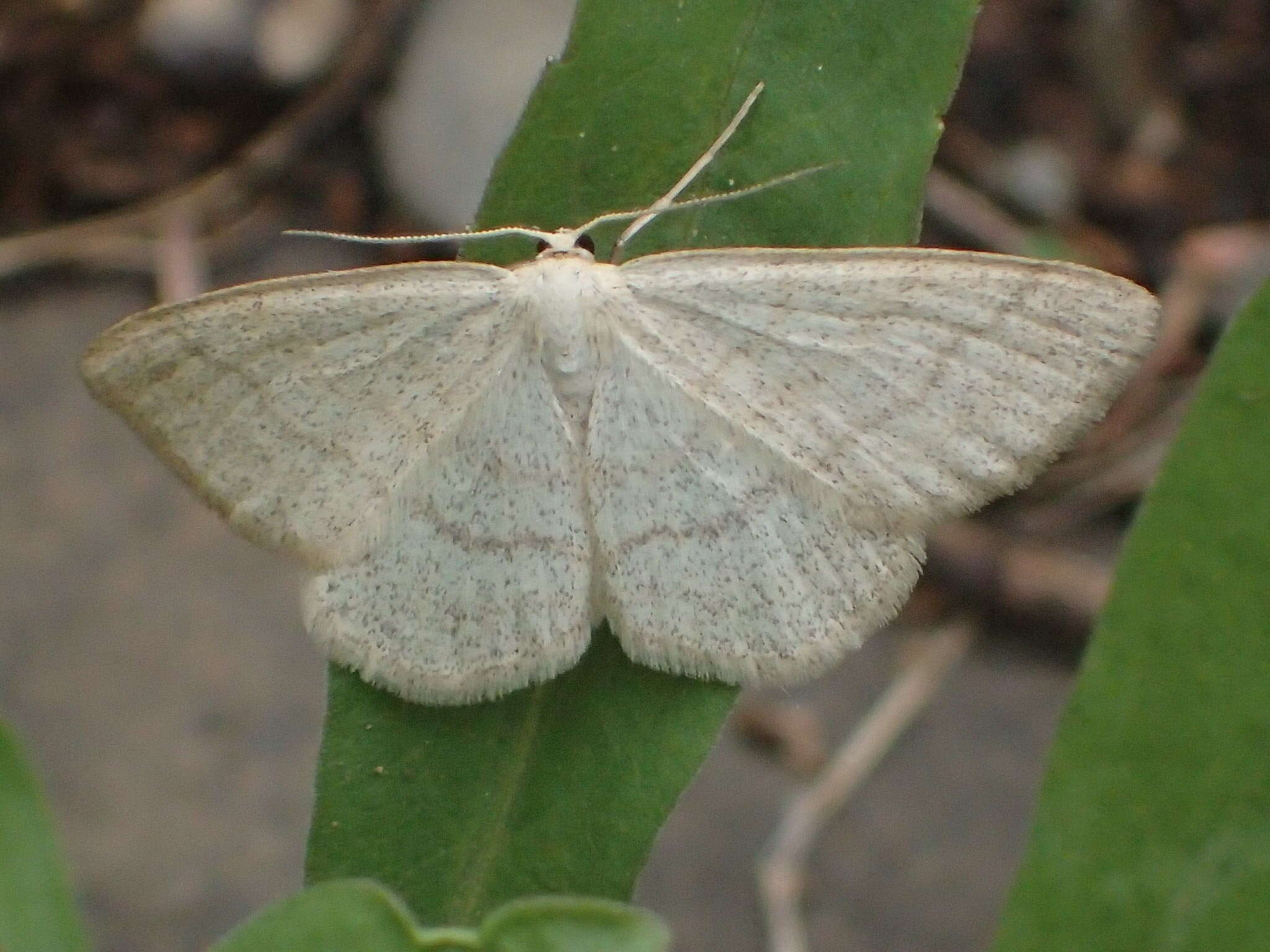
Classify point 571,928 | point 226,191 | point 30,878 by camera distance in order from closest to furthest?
point 571,928
point 30,878
point 226,191

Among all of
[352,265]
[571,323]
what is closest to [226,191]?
[352,265]

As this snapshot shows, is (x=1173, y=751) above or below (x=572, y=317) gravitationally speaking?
below

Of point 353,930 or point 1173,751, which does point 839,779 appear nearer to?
point 1173,751

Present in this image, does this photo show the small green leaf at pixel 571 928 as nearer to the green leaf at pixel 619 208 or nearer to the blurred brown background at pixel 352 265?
the green leaf at pixel 619 208

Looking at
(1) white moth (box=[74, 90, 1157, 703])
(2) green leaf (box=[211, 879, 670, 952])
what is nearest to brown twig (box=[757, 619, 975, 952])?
(1) white moth (box=[74, 90, 1157, 703])

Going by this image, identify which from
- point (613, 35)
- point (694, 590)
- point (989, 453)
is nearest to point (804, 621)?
point (694, 590)

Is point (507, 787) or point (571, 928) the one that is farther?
point (507, 787)
